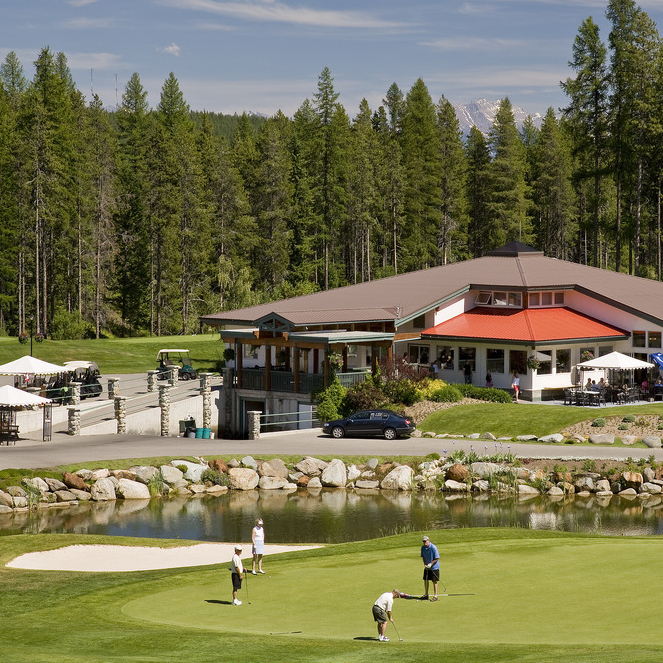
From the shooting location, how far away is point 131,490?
141 feet

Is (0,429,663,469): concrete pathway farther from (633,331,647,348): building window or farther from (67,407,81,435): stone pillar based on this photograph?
(633,331,647,348): building window

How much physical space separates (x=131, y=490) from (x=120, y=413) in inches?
397

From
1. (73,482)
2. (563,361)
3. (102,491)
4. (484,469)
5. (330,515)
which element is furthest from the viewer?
(563,361)

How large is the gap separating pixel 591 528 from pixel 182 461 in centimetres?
1685

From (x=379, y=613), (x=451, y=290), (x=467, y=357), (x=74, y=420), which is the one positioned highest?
(x=451, y=290)

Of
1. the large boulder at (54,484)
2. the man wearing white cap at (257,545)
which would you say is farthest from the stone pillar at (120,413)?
the man wearing white cap at (257,545)

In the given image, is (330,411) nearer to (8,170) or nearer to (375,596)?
(375,596)

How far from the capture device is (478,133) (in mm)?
134125

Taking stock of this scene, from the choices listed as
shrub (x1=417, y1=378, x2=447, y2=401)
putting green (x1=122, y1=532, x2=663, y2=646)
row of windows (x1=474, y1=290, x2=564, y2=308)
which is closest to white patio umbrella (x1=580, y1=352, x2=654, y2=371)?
shrub (x1=417, y1=378, x2=447, y2=401)

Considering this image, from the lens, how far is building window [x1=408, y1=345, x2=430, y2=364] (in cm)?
6388

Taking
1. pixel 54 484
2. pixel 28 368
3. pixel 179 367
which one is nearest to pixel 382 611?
pixel 54 484

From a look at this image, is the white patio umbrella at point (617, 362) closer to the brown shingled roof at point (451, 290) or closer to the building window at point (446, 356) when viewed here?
the brown shingled roof at point (451, 290)

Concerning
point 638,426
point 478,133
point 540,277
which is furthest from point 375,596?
point 478,133

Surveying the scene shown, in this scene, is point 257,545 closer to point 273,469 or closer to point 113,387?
point 273,469
